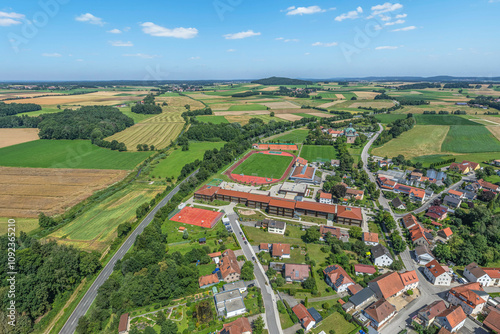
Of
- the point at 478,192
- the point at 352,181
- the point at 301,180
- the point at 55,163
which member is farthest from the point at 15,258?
the point at 478,192

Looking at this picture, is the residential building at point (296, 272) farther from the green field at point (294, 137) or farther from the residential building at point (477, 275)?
the green field at point (294, 137)

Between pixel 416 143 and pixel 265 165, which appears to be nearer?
pixel 265 165

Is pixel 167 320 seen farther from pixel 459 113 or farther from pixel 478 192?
pixel 459 113

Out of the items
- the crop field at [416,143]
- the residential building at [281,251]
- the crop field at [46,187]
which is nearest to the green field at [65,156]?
the crop field at [46,187]

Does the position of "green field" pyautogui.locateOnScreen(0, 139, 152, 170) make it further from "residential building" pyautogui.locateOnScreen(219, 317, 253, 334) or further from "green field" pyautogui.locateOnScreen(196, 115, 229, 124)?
"residential building" pyautogui.locateOnScreen(219, 317, 253, 334)

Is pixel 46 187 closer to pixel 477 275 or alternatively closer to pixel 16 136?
pixel 16 136

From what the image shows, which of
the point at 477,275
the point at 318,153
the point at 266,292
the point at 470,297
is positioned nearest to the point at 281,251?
the point at 266,292
